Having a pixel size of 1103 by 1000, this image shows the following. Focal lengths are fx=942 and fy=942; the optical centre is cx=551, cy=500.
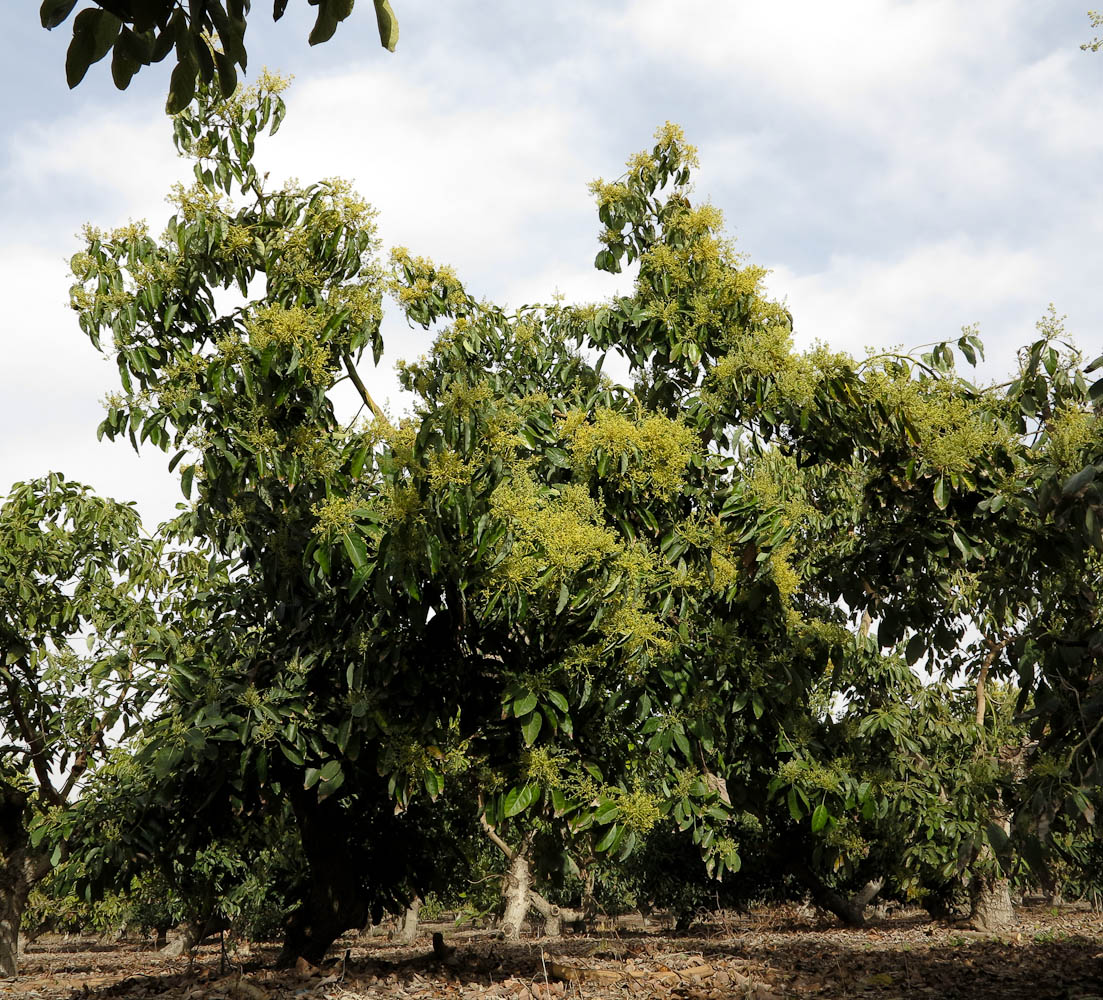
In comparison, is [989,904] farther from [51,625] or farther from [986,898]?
[51,625]

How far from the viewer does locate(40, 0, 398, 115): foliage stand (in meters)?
1.62

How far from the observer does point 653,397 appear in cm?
550

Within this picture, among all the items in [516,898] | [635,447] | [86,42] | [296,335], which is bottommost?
[516,898]

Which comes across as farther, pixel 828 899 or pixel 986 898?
pixel 828 899

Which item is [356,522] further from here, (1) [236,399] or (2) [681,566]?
(2) [681,566]

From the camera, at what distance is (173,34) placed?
1.76 metres

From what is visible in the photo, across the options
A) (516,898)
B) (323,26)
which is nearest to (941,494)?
(323,26)

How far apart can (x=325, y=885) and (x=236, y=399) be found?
372cm

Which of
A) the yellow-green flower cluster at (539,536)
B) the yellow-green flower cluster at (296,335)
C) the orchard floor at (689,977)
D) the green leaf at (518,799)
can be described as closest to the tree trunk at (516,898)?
the orchard floor at (689,977)

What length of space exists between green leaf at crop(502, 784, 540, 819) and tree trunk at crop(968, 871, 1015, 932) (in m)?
8.65

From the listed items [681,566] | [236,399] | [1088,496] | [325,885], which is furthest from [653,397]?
[325,885]

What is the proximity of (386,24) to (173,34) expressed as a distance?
1.31 feet

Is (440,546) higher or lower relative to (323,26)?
lower

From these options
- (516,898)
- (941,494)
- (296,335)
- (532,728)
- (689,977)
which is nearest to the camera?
(941,494)
